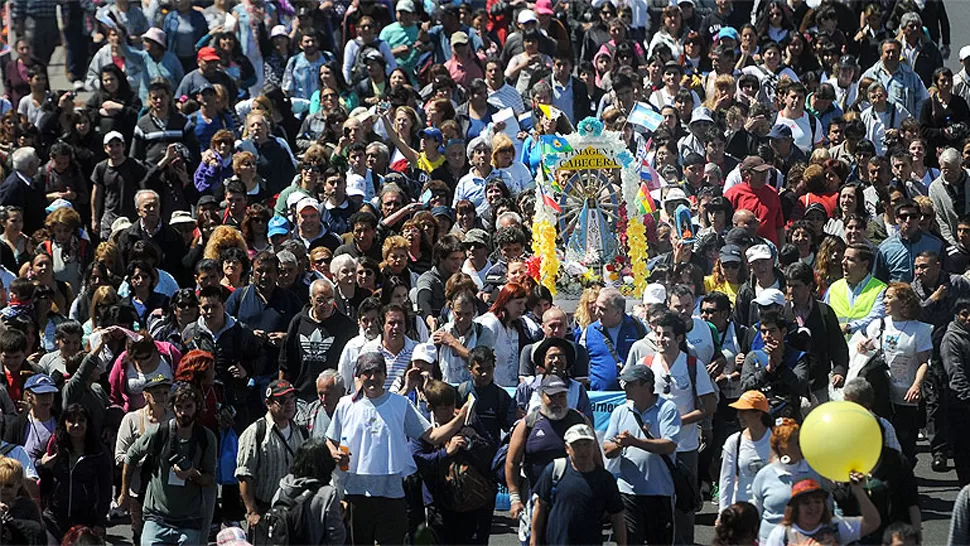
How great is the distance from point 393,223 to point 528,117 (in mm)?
3553

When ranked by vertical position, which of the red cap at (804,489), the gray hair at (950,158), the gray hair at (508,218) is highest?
the gray hair at (950,158)

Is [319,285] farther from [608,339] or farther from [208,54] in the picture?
[208,54]

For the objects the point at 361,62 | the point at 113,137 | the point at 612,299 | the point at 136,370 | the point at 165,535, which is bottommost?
the point at 165,535

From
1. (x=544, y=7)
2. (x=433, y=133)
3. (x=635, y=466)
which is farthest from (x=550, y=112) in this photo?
(x=635, y=466)

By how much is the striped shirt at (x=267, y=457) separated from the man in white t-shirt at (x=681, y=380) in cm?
236

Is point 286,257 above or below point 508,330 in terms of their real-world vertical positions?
above

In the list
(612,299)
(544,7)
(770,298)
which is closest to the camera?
(612,299)

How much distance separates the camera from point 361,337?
12797 millimetres

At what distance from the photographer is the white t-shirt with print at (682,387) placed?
471 inches

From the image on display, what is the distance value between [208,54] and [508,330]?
893cm

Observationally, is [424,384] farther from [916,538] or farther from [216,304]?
[916,538]

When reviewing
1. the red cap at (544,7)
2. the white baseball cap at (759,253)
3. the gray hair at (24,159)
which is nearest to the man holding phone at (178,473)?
the white baseball cap at (759,253)

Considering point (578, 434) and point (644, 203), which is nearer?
point (578, 434)

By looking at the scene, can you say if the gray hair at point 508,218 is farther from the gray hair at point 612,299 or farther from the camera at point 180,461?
the camera at point 180,461
